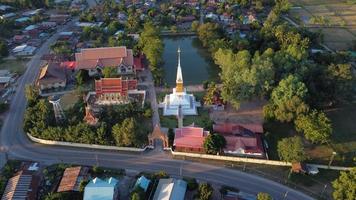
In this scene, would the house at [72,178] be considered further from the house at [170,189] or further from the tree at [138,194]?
the house at [170,189]

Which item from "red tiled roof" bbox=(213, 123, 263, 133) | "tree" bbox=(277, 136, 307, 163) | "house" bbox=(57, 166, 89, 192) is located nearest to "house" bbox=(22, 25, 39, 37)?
"house" bbox=(57, 166, 89, 192)

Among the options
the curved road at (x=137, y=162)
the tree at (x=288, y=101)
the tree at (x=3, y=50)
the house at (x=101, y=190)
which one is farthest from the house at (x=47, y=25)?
the tree at (x=288, y=101)

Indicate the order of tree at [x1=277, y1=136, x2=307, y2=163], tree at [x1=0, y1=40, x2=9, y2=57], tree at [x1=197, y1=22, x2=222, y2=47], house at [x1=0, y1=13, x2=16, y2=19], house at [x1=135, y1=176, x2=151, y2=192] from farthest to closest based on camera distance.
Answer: house at [x1=0, y1=13, x2=16, y2=19] < tree at [x1=197, y1=22, x2=222, y2=47] < tree at [x1=0, y1=40, x2=9, y2=57] < tree at [x1=277, y1=136, x2=307, y2=163] < house at [x1=135, y1=176, x2=151, y2=192]

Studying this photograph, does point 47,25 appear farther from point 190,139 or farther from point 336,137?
point 336,137

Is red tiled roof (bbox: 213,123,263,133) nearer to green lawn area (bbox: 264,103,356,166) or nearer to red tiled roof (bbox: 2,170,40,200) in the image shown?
green lawn area (bbox: 264,103,356,166)

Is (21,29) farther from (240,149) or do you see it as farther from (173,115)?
(240,149)

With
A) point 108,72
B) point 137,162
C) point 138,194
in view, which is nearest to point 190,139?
point 137,162
